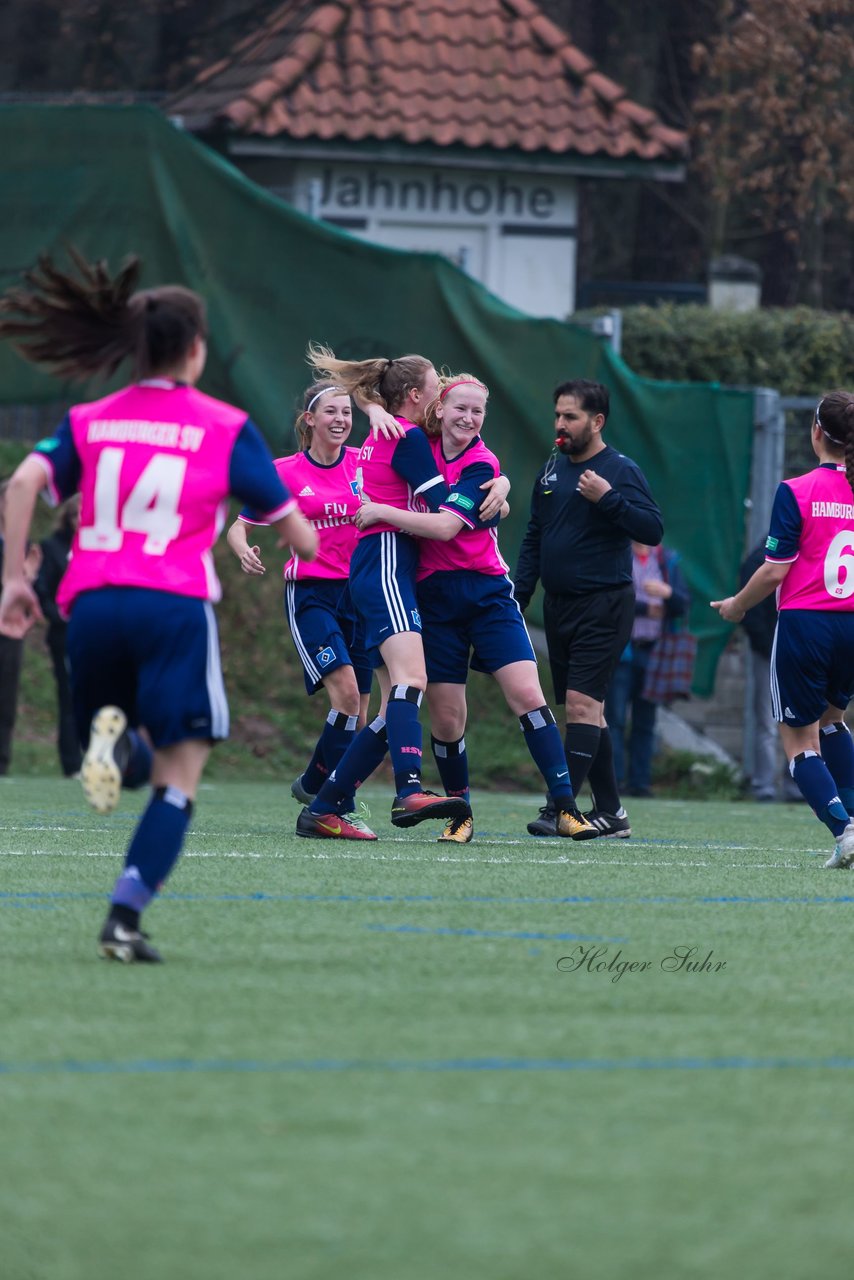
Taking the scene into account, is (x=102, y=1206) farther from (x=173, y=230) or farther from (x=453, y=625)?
(x=173, y=230)

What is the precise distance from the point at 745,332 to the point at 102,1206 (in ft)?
51.8

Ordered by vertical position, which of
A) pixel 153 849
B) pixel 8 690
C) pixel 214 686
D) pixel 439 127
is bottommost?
pixel 8 690

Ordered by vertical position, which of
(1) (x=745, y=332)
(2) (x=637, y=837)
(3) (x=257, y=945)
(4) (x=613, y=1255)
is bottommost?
(2) (x=637, y=837)

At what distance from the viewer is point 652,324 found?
18.1m

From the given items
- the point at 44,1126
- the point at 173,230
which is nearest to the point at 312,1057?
the point at 44,1126

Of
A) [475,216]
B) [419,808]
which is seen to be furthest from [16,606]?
[475,216]

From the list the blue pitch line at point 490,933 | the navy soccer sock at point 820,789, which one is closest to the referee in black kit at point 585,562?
the navy soccer sock at point 820,789

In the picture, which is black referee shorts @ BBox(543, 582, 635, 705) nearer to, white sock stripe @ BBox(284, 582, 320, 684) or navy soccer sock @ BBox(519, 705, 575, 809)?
navy soccer sock @ BBox(519, 705, 575, 809)

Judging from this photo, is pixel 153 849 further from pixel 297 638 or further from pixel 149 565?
pixel 297 638

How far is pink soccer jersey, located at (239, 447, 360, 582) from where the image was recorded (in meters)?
9.83

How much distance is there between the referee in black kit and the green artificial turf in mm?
2408

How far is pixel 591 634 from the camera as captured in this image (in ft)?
32.6

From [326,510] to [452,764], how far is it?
124cm

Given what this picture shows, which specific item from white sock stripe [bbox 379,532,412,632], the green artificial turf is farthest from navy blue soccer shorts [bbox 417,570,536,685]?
the green artificial turf
